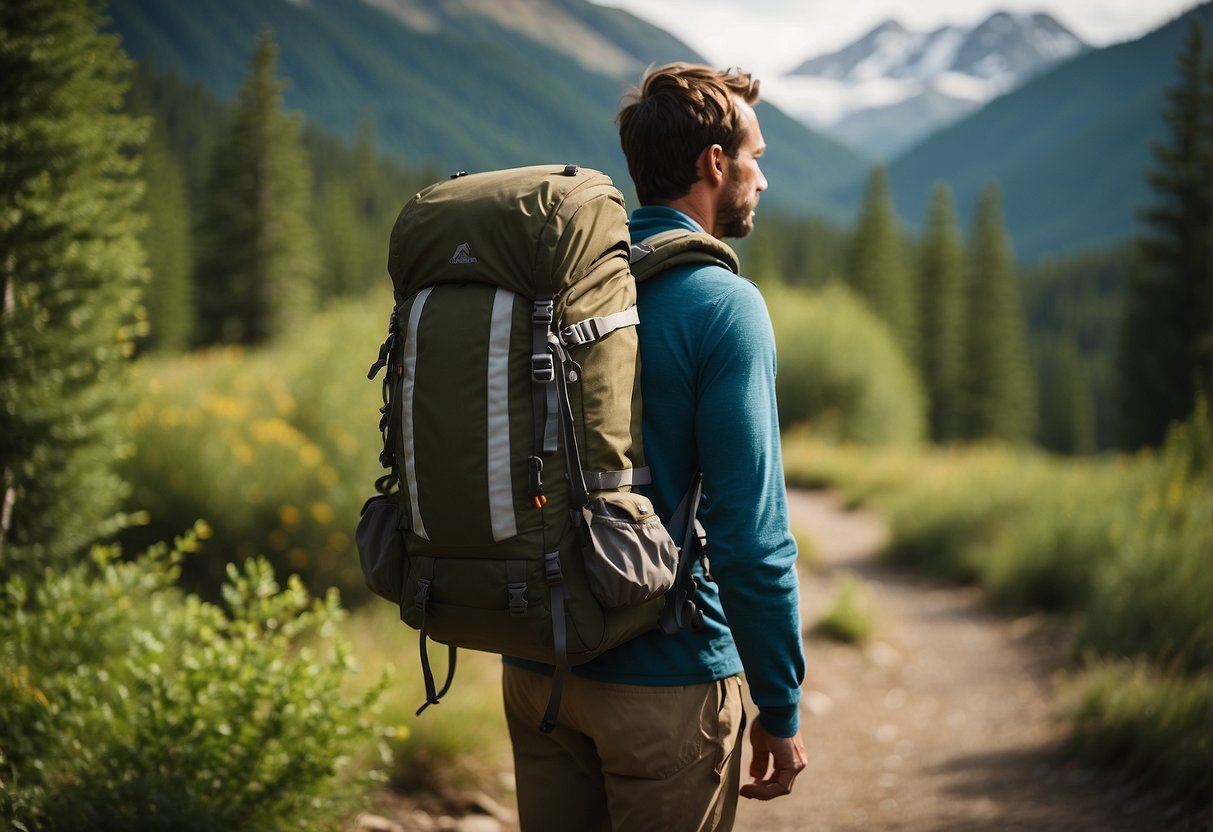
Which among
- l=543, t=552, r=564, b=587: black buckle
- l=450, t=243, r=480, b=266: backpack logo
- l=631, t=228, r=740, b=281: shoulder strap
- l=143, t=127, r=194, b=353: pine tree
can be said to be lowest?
l=143, t=127, r=194, b=353: pine tree

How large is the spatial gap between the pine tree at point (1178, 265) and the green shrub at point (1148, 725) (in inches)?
1037

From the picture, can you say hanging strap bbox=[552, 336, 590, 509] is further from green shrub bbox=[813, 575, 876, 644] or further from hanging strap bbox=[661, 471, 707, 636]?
green shrub bbox=[813, 575, 876, 644]

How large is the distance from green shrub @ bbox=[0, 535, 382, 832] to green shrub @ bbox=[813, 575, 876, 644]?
4.88 metres

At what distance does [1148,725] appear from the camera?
4336mm

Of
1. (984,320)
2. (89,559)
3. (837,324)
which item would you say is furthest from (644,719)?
(984,320)

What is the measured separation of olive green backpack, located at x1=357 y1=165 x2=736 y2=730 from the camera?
5.78 ft

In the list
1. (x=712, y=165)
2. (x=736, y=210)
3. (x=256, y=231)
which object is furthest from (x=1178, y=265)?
(x=712, y=165)

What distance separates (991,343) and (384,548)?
1933 inches

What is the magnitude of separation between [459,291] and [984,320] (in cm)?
4927

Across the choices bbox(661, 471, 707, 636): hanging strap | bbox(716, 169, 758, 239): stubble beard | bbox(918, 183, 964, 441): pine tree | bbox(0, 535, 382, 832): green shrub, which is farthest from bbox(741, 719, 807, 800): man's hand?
bbox(918, 183, 964, 441): pine tree

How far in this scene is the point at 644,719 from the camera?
1.93 m

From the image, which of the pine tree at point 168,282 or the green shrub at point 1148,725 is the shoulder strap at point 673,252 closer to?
the green shrub at point 1148,725

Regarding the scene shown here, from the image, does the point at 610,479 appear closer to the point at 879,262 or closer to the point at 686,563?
the point at 686,563

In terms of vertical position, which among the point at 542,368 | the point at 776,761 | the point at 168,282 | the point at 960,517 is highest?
the point at 542,368
